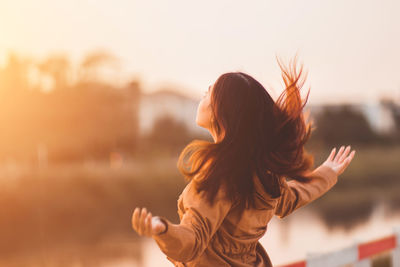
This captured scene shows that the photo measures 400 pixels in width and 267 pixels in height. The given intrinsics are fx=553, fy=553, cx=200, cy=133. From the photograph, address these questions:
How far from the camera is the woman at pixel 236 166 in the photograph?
147 cm

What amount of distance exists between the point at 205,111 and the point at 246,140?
16 cm

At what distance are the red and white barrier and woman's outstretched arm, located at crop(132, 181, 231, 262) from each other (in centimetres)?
99

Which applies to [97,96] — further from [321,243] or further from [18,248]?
[321,243]

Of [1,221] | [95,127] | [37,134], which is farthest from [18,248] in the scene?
[95,127]

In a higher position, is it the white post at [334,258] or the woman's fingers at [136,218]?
the woman's fingers at [136,218]

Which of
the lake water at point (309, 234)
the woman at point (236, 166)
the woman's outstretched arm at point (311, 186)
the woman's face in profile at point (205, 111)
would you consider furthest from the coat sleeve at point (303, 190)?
the lake water at point (309, 234)

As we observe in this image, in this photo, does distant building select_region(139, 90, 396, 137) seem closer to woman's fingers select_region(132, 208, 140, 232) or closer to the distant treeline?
the distant treeline

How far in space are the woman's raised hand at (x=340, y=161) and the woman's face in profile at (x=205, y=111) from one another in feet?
2.03

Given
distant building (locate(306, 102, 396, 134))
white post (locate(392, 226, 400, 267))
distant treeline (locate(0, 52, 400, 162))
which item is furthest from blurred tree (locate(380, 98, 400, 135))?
white post (locate(392, 226, 400, 267))

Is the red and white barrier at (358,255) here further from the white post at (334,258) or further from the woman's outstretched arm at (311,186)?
the woman's outstretched arm at (311,186)

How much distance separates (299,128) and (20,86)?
53.7 ft

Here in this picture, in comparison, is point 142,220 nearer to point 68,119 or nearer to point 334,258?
point 334,258

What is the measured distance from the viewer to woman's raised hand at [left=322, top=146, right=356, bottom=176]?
2.01 m

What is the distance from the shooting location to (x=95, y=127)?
17.8m
